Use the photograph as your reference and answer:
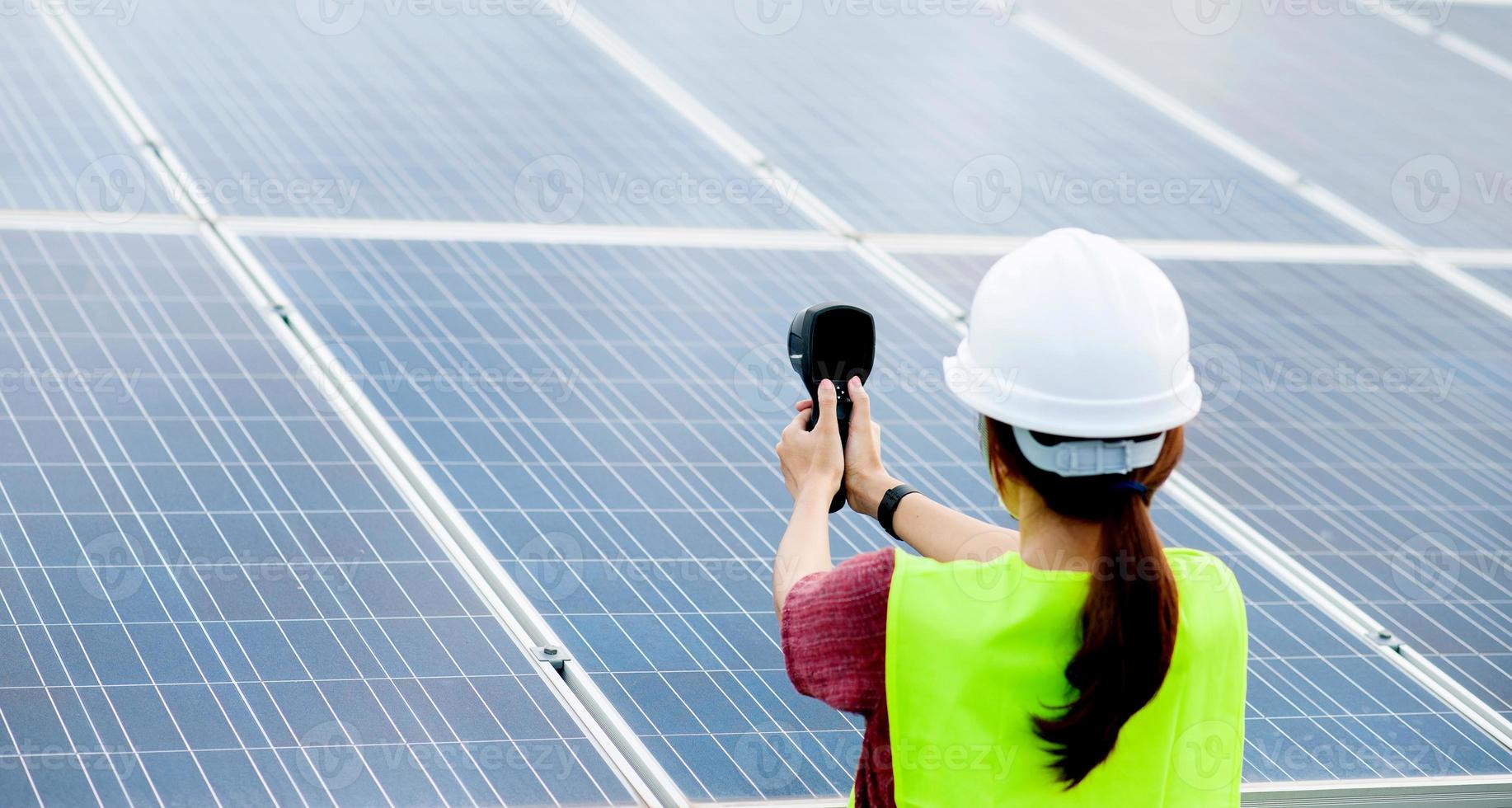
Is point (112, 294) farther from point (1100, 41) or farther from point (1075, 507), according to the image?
point (1100, 41)

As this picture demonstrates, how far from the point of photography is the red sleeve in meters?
1.68

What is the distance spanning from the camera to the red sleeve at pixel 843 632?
1.68 metres

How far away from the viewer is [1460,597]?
316 centimetres

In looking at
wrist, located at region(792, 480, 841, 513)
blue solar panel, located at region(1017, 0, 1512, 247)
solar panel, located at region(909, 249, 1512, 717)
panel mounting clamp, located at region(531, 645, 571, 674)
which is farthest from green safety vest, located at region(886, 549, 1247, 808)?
blue solar panel, located at region(1017, 0, 1512, 247)

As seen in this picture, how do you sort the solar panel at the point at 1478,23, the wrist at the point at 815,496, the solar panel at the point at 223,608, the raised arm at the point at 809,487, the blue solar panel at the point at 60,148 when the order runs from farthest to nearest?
the solar panel at the point at 1478,23 → the blue solar panel at the point at 60,148 → the solar panel at the point at 223,608 → the wrist at the point at 815,496 → the raised arm at the point at 809,487

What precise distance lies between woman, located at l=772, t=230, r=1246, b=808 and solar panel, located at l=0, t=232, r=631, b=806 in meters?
0.70

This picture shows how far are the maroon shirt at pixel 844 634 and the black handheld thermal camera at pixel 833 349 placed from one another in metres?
0.31

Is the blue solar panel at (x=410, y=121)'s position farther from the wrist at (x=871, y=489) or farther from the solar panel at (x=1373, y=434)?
the wrist at (x=871, y=489)

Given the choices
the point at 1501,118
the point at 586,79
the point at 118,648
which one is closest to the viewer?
the point at 118,648

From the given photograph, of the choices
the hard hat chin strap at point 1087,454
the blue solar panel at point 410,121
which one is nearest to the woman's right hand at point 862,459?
the hard hat chin strap at point 1087,454

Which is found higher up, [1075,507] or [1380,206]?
[1075,507]

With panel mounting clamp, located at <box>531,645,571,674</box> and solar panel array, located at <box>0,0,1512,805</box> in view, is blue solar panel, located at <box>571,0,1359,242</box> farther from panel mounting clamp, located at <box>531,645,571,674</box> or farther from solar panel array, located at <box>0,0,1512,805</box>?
panel mounting clamp, located at <box>531,645,571,674</box>

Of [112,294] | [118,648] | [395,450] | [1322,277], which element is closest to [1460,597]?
[1322,277]

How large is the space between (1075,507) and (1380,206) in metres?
4.02
